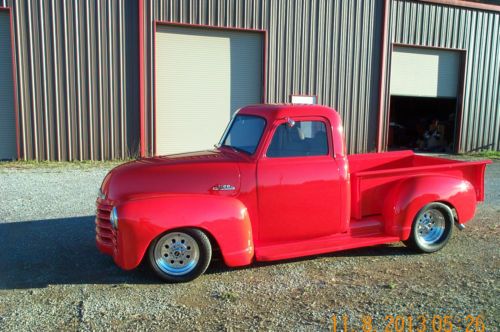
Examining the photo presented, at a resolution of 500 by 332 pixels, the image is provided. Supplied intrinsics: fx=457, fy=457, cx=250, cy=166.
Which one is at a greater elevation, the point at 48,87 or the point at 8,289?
the point at 48,87

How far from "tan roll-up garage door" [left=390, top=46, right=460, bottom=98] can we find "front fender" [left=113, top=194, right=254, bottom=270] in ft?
40.1

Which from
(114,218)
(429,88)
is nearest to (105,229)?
(114,218)

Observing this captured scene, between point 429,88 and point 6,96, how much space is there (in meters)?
13.2

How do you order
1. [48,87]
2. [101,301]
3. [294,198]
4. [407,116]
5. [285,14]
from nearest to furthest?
[101,301], [294,198], [48,87], [285,14], [407,116]

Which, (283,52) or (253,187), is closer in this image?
(253,187)

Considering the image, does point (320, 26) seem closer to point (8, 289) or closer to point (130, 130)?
point (130, 130)

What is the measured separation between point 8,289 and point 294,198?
2945 mm

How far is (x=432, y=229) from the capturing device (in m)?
5.68

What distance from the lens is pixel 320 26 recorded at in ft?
45.6

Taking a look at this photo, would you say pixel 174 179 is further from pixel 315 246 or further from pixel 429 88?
pixel 429 88

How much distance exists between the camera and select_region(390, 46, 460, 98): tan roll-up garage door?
15.2 metres

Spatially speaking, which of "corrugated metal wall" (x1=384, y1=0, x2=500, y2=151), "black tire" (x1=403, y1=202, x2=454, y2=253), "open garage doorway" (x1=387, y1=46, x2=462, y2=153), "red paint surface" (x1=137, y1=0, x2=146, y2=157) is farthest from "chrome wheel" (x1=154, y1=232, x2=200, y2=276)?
"open garage doorway" (x1=387, y1=46, x2=462, y2=153)

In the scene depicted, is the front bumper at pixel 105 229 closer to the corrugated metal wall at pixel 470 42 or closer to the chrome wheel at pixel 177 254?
the chrome wheel at pixel 177 254

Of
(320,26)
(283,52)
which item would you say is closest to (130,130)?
(283,52)
